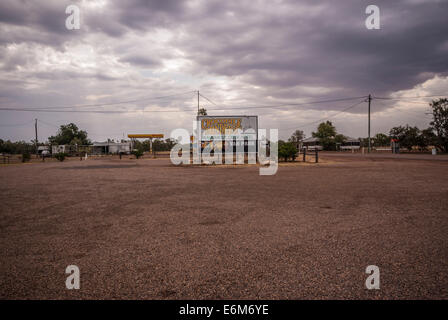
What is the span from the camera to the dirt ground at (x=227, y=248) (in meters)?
2.97

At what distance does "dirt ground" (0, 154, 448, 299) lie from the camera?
297 cm

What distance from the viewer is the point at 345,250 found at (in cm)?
397

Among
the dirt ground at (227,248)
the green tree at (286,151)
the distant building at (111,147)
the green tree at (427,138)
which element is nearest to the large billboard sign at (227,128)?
the green tree at (286,151)

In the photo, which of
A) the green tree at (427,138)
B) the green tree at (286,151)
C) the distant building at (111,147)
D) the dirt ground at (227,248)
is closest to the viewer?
the dirt ground at (227,248)

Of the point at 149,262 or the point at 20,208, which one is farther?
the point at 20,208

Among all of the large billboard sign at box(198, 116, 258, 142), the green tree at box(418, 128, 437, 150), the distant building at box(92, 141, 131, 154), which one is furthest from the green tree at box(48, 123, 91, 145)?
the green tree at box(418, 128, 437, 150)

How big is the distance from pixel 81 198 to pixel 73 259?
5235 millimetres

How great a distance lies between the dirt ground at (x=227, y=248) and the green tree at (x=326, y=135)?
238ft

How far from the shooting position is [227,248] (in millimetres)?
4145

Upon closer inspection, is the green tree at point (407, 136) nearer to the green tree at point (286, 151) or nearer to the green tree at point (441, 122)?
the green tree at point (441, 122)

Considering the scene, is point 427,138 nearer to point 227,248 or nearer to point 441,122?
point 441,122

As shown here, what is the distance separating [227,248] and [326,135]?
8509 cm

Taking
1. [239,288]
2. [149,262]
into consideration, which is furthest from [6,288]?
[239,288]
